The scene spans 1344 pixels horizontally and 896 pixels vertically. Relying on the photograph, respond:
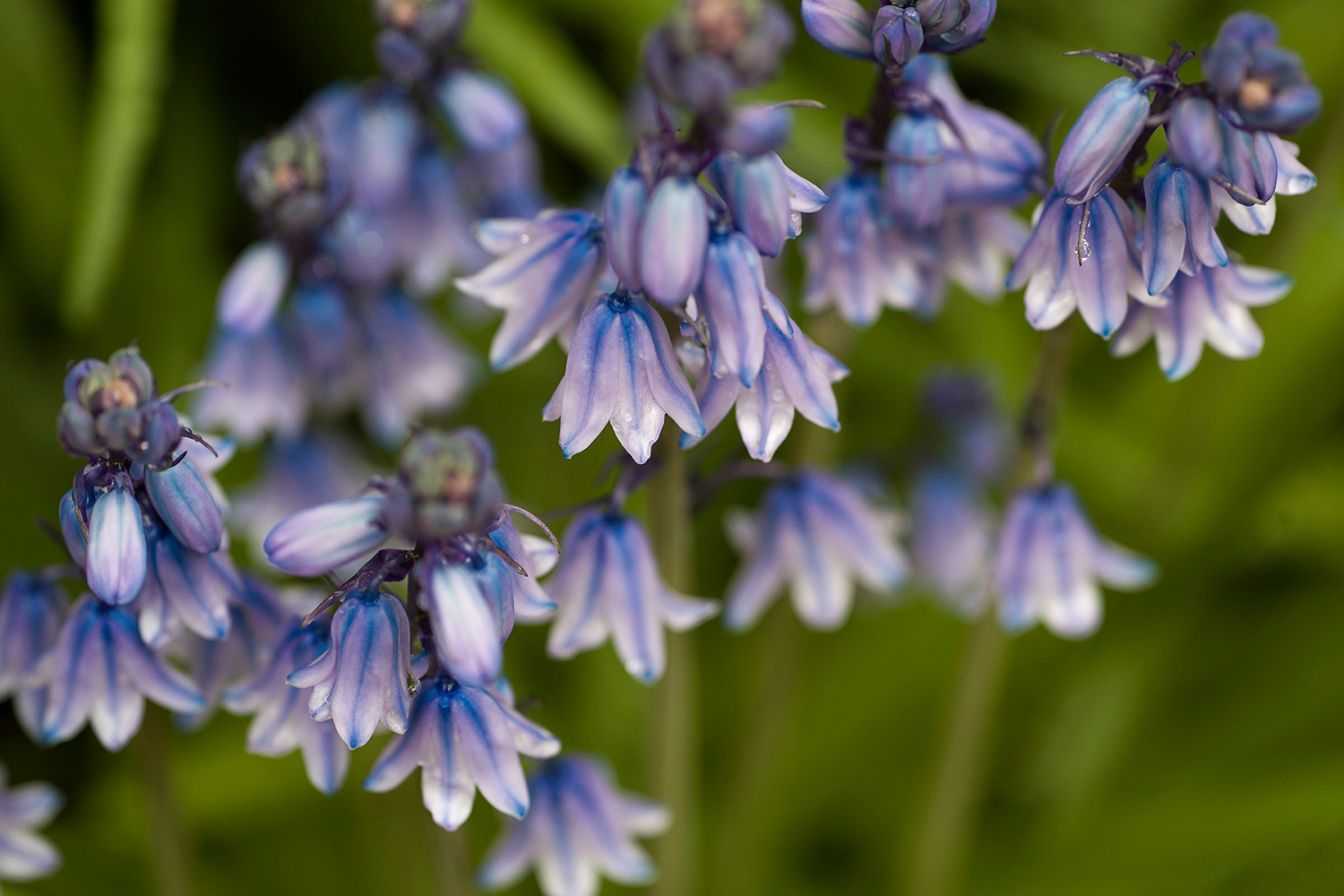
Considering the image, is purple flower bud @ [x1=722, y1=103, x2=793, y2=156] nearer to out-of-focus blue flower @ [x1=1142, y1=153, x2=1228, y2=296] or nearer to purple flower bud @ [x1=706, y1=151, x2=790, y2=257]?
purple flower bud @ [x1=706, y1=151, x2=790, y2=257]

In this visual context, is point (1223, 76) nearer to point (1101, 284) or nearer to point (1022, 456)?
point (1101, 284)

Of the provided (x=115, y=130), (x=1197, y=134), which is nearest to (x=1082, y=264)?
(x=1197, y=134)

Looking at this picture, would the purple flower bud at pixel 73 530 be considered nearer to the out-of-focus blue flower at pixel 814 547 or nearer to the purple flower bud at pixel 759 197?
the purple flower bud at pixel 759 197

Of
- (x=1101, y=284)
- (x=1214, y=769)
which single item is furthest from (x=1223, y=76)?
(x=1214, y=769)

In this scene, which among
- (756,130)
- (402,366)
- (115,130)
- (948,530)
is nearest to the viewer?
(756,130)

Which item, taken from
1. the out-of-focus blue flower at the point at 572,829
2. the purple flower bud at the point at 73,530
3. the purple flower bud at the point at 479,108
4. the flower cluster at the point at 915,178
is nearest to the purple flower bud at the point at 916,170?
the flower cluster at the point at 915,178

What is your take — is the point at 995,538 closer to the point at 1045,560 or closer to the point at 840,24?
the point at 1045,560
